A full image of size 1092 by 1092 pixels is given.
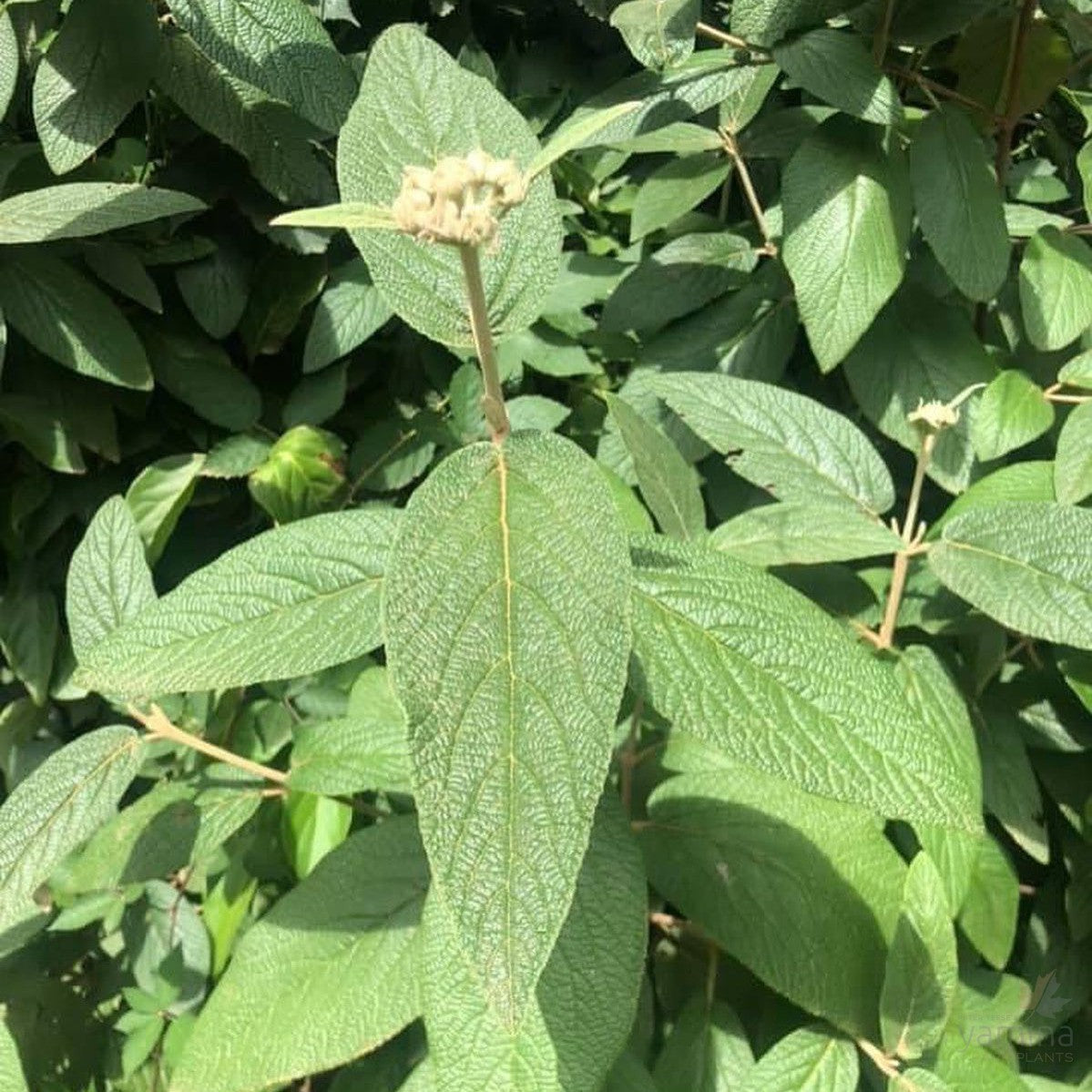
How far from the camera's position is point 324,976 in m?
0.52

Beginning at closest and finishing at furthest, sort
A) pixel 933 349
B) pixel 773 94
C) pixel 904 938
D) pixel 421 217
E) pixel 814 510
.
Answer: pixel 421 217 → pixel 904 938 → pixel 814 510 → pixel 933 349 → pixel 773 94

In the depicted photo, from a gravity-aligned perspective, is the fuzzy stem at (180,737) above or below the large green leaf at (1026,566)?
below

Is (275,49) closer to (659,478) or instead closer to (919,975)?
(659,478)

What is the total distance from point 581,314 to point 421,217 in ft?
2.16

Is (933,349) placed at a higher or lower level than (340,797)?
higher

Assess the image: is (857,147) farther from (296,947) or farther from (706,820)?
(296,947)

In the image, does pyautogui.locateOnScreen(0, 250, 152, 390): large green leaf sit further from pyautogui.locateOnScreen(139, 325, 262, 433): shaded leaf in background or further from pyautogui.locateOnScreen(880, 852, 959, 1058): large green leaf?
pyautogui.locateOnScreen(880, 852, 959, 1058): large green leaf

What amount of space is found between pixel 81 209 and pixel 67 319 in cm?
17

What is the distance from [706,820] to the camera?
1.78ft

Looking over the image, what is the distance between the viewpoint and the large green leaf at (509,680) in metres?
0.28

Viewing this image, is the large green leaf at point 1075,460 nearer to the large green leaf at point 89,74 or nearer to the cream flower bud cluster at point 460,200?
the cream flower bud cluster at point 460,200

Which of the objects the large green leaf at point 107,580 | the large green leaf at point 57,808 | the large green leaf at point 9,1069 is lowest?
the large green leaf at point 9,1069

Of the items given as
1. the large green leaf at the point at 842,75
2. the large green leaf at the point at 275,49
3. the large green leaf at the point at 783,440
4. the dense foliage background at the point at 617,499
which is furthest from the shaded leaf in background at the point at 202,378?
the large green leaf at the point at 842,75

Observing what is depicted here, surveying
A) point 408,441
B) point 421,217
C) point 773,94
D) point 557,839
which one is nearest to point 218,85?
point 408,441
